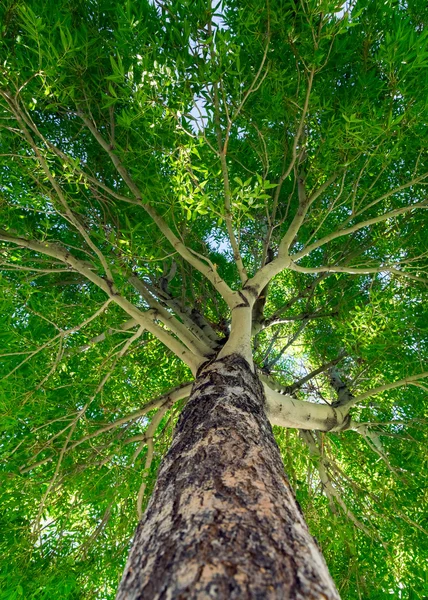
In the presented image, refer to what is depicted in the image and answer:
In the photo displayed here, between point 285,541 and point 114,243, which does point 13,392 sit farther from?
point 285,541

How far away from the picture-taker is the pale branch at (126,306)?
2100mm

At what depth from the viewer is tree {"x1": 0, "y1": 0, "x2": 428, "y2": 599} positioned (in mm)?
1719

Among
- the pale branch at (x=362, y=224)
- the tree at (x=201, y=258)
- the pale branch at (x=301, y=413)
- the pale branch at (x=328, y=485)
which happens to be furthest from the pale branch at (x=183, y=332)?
the pale branch at (x=328, y=485)

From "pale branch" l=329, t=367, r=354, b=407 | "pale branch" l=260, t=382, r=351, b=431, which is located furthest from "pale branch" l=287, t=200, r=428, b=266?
"pale branch" l=329, t=367, r=354, b=407

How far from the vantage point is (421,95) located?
2.01m

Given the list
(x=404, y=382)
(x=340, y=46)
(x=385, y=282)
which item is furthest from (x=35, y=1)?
(x=385, y=282)

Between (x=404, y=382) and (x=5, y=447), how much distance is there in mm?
2630

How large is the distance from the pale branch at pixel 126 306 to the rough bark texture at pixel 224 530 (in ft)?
3.14

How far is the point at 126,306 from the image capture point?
2129 millimetres

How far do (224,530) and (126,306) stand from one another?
5.29 ft

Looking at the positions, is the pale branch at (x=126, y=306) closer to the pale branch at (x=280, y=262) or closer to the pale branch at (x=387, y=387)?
the pale branch at (x=280, y=262)

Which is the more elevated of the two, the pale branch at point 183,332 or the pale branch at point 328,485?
the pale branch at point 183,332

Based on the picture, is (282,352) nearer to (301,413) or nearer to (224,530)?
(301,413)

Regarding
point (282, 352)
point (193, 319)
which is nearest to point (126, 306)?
point (193, 319)
